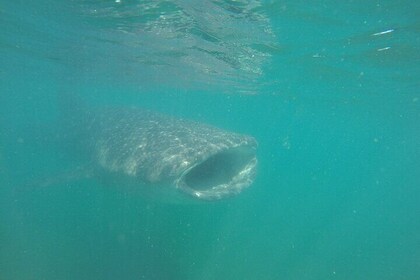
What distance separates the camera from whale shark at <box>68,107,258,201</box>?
7715 millimetres

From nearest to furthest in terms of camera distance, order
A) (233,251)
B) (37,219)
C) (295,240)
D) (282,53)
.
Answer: (233,251) < (282,53) < (37,219) < (295,240)

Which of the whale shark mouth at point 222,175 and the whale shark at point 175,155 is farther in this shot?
the whale shark at point 175,155

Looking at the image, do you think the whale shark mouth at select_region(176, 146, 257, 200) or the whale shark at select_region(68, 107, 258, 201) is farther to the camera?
the whale shark at select_region(68, 107, 258, 201)

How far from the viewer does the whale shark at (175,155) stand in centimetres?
771

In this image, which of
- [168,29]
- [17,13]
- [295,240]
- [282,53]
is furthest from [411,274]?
[17,13]

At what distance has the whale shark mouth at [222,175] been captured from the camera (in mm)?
7559

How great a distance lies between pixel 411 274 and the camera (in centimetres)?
1700

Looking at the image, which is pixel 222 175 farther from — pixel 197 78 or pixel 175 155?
pixel 197 78

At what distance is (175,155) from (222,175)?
1.86 meters

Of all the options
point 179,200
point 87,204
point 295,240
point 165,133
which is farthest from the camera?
point 87,204

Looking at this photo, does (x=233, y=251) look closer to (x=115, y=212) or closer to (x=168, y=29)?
(x=115, y=212)

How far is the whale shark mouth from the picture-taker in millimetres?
7559

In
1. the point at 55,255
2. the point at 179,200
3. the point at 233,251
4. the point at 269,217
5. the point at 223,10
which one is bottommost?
the point at 269,217

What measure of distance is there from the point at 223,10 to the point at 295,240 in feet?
48.0
